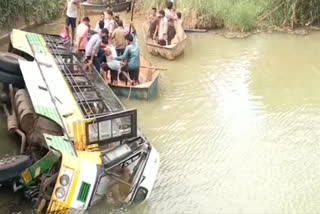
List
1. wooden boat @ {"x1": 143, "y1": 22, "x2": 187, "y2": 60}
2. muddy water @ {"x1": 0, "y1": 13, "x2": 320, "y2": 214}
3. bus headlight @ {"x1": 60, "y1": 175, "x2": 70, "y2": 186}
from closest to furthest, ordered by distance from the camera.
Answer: bus headlight @ {"x1": 60, "y1": 175, "x2": 70, "y2": 186} < muddy water @ {"x1": 0, "y1": 13, "x2": 320, "y2": 214} < wooden boat @ {"x1": 143, "y1": 22, "x2": 187, "y2": 60}

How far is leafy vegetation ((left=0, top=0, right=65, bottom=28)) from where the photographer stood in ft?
56.6

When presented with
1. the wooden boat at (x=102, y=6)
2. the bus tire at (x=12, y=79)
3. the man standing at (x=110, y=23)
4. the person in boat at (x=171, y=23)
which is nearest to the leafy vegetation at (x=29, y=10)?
the wooden boat at (x=102, y=6)

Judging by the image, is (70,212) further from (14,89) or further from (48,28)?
(48,28)

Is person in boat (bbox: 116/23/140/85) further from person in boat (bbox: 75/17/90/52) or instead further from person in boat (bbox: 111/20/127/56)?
person in boat (bbox: 75/17/90/52)

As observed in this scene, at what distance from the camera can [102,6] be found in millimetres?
23203

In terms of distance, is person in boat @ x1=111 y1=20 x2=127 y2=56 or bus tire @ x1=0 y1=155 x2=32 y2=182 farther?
person in boat @ x1=111 y1=20 x2=127 y2=56

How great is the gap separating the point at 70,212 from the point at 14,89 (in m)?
5.00

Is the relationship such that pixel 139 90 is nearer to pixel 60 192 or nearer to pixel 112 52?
pixel 112 52

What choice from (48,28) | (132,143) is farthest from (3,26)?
(132,143)

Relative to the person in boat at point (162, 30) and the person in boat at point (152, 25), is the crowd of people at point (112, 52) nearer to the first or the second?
the person in boat at point (162, 30)

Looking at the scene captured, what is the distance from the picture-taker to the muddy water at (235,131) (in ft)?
30.8

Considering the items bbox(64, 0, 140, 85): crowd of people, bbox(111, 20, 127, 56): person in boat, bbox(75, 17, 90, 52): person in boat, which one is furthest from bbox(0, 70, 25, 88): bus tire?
bbox(111, 20, 127, 56): person in boat

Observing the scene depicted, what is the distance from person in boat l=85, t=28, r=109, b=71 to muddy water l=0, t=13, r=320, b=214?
1338 millimetres

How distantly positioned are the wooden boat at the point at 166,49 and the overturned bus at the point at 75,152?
5932mm
